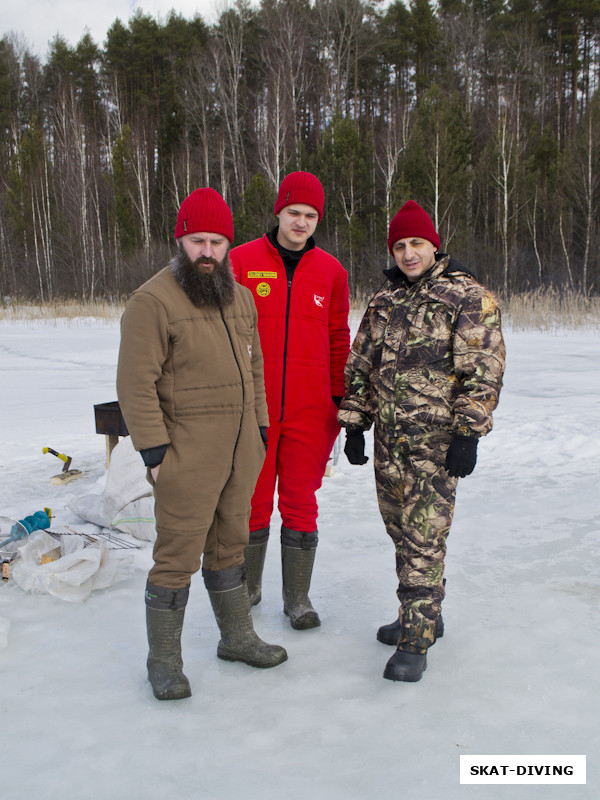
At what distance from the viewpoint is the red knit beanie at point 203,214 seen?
7.31 feet

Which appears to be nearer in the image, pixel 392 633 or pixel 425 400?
pixel 425 400

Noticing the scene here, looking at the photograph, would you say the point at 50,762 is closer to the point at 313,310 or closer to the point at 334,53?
the point at 313,310

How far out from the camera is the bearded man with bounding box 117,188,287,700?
2111 mm

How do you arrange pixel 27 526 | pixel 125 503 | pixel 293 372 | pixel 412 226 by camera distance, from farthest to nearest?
pixel 125 503, pixel 27 526, pixel 293 372, pixel 412 226

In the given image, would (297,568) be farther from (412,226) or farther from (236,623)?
Result: (412,226)

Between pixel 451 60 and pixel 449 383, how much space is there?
97.6 ft

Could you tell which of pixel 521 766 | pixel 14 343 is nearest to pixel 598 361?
pixel 521 766

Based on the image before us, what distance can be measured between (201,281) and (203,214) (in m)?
0.21

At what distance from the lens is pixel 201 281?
2.23 m

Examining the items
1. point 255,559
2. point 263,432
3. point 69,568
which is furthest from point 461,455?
point 69,568

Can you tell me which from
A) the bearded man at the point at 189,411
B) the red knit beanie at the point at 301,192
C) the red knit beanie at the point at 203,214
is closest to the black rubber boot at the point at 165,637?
the bearded man at the point at 189,411

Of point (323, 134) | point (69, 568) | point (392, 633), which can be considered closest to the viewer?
point (392, 633)

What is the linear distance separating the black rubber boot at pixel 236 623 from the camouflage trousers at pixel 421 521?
1.57 feet

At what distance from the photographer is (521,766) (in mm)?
1898
